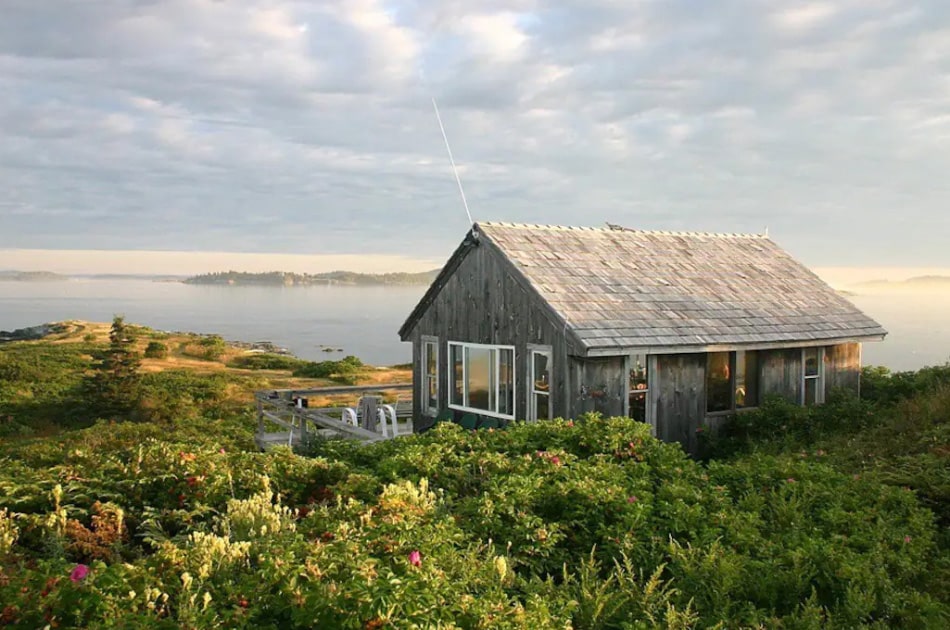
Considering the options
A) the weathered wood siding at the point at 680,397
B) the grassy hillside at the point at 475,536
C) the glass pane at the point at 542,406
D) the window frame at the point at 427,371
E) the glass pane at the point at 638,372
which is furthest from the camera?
the window frame at the point at 427,371

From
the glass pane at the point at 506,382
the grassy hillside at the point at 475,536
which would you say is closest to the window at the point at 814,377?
the grassy hillside at the point at 475,536

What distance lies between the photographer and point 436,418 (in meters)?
17.9

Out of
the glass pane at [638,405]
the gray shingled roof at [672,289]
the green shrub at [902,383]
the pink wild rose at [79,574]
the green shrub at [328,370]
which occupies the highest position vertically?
the gray shingled roof at [672,289]

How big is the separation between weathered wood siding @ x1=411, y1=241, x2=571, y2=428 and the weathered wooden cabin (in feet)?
0.09

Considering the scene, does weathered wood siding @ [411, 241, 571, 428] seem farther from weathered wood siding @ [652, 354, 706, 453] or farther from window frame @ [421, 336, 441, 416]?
weathered wood siding @ [652, 354, 706, 453]

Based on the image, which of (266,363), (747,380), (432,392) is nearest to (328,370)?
(266,363)

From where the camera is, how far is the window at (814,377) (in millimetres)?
18719

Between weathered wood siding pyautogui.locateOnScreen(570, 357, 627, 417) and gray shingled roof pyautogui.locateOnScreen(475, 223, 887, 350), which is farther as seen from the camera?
gray shingled roof pyautogui.locateOnScreen(475, 223, 887, 350)

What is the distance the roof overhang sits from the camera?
14.3m

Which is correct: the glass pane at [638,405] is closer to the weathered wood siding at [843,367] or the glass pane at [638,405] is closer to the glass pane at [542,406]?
the glass pane at [542,406]

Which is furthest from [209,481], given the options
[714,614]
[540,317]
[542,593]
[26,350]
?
[26,350]

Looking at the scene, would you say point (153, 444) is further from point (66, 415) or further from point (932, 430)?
point (66, 415)

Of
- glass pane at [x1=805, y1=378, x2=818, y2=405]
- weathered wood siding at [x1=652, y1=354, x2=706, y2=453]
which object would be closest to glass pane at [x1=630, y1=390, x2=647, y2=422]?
weathered wood siding at [x1=652, y1=354, x2=706, y2=453]

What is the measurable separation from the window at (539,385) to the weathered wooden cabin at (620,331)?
2 cm
